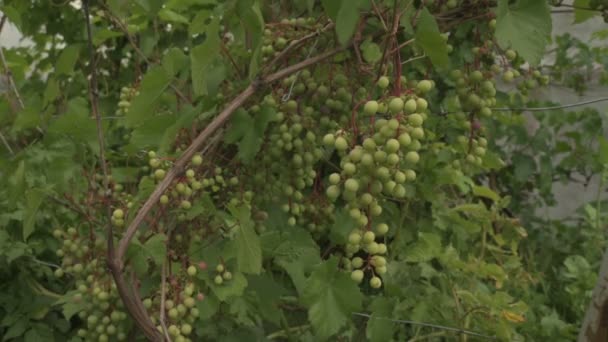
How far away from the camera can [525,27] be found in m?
0.93

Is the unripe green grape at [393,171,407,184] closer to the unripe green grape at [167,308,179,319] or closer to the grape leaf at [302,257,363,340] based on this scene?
the grape leaf at [302,257,363,340]

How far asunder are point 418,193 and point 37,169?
801 millimetres

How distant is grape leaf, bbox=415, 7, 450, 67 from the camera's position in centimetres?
97

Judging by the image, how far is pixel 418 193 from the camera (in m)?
1.61

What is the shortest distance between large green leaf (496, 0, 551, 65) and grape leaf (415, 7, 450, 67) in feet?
0.29

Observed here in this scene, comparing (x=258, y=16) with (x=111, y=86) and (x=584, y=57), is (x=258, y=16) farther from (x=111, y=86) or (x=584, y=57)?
(x=584, y=57)

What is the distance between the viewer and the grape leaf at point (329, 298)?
1072 millimetres

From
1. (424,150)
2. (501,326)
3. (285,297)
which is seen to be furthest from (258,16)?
(501,326)

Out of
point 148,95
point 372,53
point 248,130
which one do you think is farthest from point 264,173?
point 372,53

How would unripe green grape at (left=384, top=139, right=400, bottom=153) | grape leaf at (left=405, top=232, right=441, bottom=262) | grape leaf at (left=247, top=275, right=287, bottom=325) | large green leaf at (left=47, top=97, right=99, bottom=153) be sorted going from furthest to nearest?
grape leaf at (left=405, top=232, right=441, bottom=262) → grape leaf at (left=247, top=275, right=287, bottom=325) → large green leaf at (left=47, top=97, right=99, bottom=153) → unripe green grape at (left=384, top=139, right=400, bottom=153)

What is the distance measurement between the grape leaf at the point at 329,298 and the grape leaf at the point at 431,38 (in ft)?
1.08

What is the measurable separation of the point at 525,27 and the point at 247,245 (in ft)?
1.65

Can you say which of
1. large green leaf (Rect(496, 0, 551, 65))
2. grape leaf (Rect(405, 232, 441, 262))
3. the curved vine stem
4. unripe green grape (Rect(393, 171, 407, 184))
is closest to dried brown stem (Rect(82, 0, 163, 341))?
the curved vine stem

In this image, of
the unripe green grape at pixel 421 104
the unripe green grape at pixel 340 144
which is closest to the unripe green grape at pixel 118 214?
the unripe green grape at pixel 340 144
